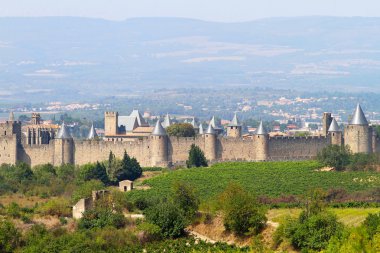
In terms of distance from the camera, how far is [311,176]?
50.8 metres

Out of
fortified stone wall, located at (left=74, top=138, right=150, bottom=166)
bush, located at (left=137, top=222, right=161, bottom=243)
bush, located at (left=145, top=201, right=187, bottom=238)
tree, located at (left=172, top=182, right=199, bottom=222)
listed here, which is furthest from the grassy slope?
fortified stone wall, located at (left=74, top=138, right=150, bottom=166)

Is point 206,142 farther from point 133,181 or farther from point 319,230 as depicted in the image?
point 319,230

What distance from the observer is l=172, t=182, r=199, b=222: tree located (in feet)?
134

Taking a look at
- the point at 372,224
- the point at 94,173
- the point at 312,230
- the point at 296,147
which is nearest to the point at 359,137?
the point at 296,147

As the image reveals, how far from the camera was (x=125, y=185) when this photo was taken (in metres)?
50.8

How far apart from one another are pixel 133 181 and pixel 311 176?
761 centimetres

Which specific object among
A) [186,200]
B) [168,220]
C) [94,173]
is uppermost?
[94,173]

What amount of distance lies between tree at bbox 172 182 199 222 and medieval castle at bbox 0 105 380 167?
17.1 m

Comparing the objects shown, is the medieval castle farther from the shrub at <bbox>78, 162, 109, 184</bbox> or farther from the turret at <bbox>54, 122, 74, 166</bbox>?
the shrub at <bbox>78, 162, 109, 184</bbox>

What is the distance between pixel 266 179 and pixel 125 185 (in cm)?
560

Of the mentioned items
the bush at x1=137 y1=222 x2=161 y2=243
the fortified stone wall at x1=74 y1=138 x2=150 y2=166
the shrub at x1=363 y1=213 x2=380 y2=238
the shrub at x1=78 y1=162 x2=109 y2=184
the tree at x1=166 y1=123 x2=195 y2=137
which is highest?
the tree at x1=166 y1=123 x2=195 y2=137

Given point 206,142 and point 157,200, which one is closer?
point 157,200

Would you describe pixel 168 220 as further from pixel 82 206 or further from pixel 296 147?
pixel 296 147

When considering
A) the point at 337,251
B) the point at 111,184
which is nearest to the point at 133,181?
the point at 111,184
